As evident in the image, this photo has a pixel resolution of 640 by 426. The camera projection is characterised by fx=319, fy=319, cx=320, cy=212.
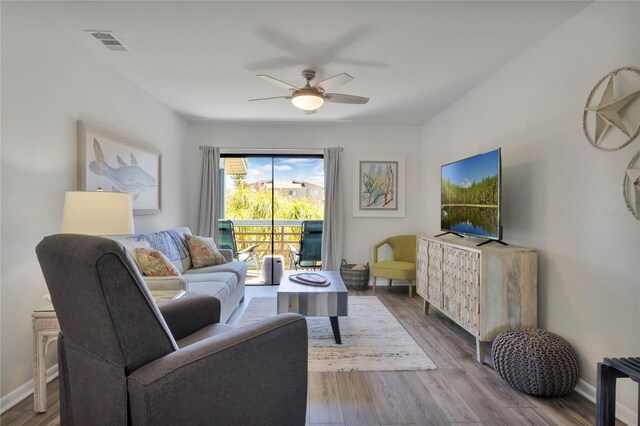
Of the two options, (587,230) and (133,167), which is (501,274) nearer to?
(587,230)

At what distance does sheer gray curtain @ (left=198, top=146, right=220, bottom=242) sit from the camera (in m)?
4.87

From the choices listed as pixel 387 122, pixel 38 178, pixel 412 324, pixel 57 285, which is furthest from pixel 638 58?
pixel 38 178

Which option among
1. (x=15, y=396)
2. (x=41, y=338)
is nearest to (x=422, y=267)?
(x=41, y=338)

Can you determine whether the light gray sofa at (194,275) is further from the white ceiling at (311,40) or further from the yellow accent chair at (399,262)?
the yellow accent chair at (399,262)

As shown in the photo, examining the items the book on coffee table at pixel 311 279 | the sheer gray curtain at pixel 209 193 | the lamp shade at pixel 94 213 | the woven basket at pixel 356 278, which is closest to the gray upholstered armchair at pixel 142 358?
the lamp shade at pixel 94 213

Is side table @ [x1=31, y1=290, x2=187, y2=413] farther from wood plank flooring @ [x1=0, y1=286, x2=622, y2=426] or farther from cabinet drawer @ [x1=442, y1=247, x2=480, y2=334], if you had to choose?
cabinet drawer @ [x1=442, y1=247, x2=480, y2=334]

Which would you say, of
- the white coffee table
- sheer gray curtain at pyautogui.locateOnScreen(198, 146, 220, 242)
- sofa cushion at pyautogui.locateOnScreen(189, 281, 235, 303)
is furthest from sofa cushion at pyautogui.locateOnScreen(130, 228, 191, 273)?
the white coffee table

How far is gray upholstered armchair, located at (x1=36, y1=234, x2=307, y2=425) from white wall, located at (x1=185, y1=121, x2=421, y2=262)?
3.83m

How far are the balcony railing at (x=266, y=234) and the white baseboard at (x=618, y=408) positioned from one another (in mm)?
3861

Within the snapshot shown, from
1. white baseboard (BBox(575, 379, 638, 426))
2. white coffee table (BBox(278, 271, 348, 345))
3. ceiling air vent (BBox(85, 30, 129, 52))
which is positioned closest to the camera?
white baseboard (BBox(575, 379, 638, 426))

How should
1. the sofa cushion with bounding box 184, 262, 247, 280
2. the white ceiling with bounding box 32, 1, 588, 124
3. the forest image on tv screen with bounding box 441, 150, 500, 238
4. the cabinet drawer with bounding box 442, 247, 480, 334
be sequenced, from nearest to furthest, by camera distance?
the white ceiling with bounding box 32, 1, 588, 124
the cabinet drawer with bounding box 442, 247, 480, 334
the forest image on tv screen with bounding box 441, 150, 500, 238
the sofa cushion with bounding box 184, 262, 247, 280

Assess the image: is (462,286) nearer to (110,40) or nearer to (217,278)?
(217,278)

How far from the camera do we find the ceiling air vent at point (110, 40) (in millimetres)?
2361

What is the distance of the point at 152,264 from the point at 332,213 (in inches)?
111
